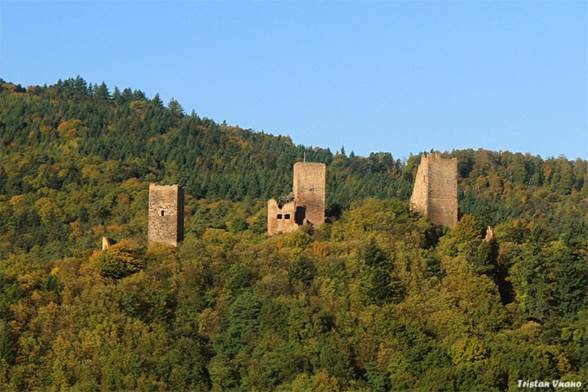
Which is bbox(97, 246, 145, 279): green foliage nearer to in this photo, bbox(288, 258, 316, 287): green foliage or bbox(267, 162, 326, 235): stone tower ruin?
bbox(288, 258, 316, 287): green foliage

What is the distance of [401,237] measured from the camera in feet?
160

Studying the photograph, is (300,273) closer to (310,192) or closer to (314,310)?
(314,310)

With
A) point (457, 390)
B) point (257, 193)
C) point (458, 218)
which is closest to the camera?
point (457, 390)

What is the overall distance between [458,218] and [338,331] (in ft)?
24.3

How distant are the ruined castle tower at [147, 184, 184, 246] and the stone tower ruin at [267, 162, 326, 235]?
10.7ft

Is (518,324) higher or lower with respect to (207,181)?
lower

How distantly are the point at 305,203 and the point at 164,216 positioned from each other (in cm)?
438

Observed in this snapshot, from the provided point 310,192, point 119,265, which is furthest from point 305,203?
point 119,265

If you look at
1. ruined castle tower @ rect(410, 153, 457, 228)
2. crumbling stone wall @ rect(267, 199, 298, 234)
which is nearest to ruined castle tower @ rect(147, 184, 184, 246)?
crumbling stone wall @ rect(267, 199, 298, 234)

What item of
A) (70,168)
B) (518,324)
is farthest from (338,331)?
(70,168)

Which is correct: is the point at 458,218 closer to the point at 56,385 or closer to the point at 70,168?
the point at 56,385

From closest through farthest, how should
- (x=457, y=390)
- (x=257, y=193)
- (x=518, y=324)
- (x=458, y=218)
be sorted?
(x=457, y=390), (x=518, y=324), (x=458, y=218), (x=257, y=193)

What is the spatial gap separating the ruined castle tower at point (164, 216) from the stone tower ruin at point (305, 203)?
3.25 meters

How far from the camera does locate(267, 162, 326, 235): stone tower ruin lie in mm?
50375
